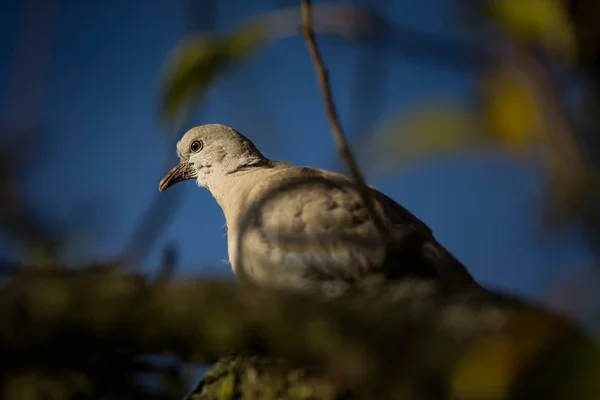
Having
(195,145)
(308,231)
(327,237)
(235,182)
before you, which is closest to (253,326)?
(327,237)

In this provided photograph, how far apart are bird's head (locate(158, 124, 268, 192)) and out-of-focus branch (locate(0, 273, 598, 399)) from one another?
12.2 feet

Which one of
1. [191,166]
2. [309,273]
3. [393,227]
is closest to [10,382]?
[309,273]

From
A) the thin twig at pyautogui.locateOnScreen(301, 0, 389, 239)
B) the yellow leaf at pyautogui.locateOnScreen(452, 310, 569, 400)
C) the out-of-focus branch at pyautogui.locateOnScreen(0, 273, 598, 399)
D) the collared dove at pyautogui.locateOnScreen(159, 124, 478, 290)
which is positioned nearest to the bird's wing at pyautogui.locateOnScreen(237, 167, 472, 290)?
the collared dove at pyautogui.locateOnScreen(159, 124, 478, 290)

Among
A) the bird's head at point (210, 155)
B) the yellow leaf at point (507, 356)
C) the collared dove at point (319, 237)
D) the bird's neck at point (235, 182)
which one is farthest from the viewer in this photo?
the bird's head at point (210, 155)

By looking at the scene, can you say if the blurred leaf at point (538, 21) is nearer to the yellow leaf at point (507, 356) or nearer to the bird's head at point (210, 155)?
the yellow leaf at point (507, 356)

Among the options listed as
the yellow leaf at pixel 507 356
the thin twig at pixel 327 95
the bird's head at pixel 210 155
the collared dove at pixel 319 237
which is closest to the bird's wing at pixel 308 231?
the collared dove at pixel 319 237

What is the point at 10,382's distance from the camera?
133 cm

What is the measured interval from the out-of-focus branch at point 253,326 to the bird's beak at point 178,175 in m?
3.79

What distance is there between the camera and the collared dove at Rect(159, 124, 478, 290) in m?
3.25

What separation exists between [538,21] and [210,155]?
4174 millimetres

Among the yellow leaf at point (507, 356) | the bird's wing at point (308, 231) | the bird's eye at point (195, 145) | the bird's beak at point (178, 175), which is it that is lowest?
the yellow leaf at point (507, 356)

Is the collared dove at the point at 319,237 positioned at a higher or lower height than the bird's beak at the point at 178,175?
lower

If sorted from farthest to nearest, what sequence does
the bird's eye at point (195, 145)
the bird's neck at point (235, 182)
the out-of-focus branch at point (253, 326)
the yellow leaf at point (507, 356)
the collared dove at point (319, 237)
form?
1. the bird's eye at point (195, 145)
2. the bird's neck at point (235, 182)
3. the collared dove at point (319, 237)
4. the out-of-focus branch at point (253, 326)
5. the yellow leaf at point (507, 356)

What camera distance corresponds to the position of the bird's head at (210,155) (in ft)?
16.6
